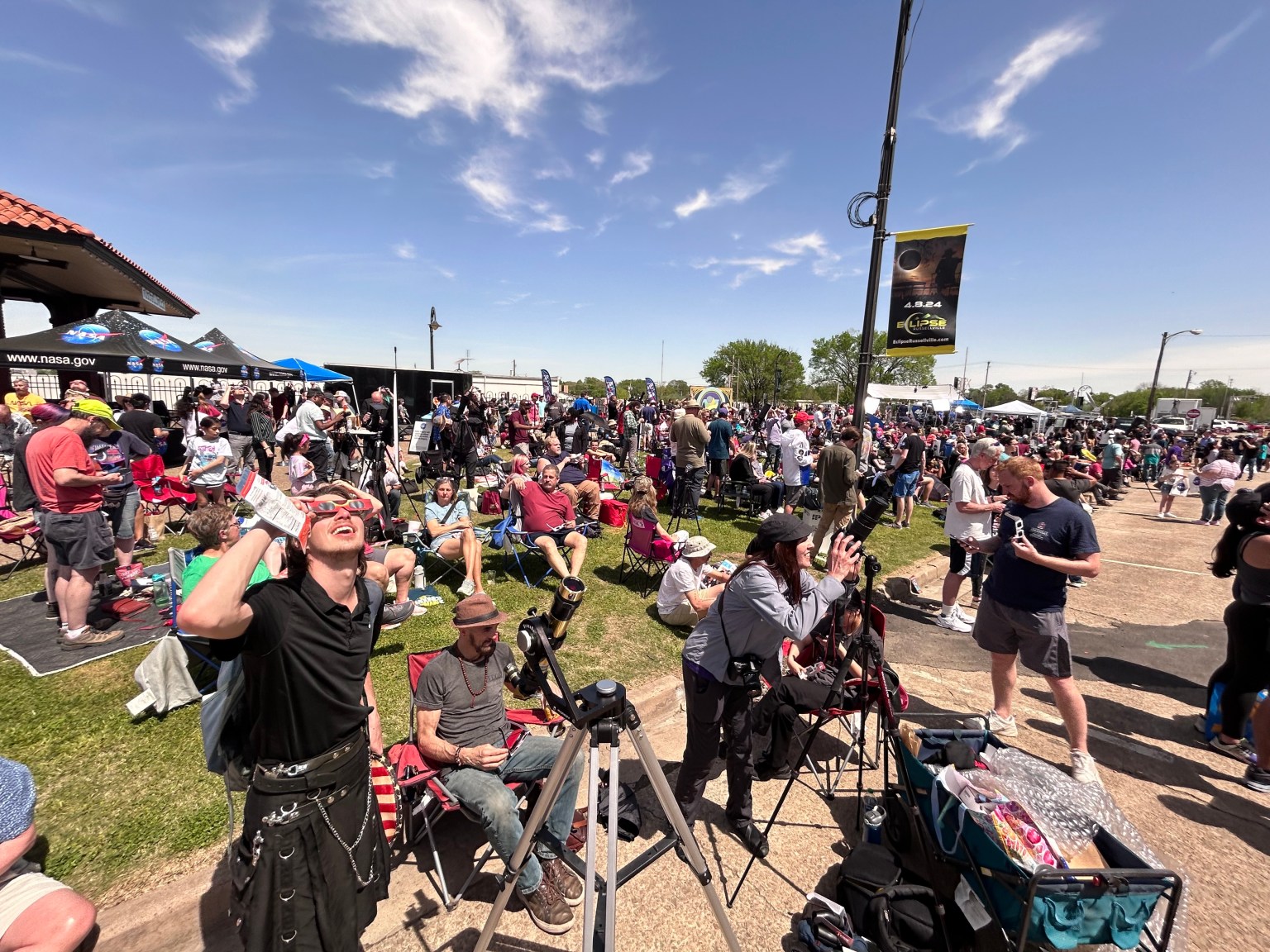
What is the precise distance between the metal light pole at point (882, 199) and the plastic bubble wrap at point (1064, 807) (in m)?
5.11

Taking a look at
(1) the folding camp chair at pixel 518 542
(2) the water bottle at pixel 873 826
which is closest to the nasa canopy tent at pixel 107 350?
(1) the folding camp chair at pixel 518 542

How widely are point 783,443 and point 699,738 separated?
7.37 metres

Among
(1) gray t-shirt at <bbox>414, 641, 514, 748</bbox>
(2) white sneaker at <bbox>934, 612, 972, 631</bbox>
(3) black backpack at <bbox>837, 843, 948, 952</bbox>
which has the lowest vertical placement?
(2) white sneaker at <bbox>934, 612, 972, 631</bbox>

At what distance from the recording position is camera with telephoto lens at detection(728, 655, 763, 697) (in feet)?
9.06

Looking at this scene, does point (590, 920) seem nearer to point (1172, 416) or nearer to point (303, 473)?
point (303, 473)

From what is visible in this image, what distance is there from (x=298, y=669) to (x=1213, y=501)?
18.0 metres

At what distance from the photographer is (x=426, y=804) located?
2736mm

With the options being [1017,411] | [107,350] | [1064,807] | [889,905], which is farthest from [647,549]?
Answer: [1017,411]

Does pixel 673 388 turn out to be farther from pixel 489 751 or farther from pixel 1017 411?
pixel 489 751

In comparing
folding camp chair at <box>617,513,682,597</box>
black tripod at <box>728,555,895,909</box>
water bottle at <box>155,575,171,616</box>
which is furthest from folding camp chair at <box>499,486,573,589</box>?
black tripod at <box>728,555,895,909</box>

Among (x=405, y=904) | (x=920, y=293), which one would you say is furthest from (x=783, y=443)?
(x=405, y=904)

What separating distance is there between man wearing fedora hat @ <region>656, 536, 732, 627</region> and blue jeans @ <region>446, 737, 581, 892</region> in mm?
2104

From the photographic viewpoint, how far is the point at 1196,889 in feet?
9.16

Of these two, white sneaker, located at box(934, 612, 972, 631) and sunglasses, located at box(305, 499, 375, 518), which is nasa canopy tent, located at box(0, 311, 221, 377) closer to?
sunglasses, located at box(305, 499, 375, 518)
